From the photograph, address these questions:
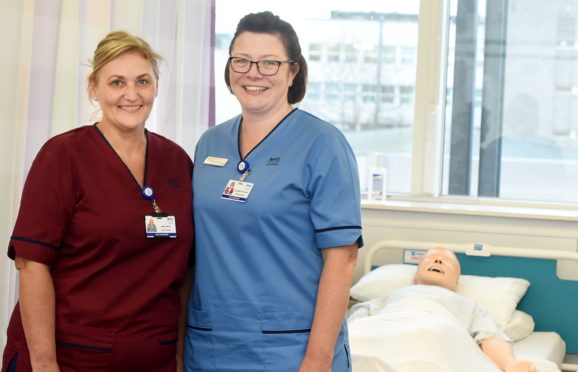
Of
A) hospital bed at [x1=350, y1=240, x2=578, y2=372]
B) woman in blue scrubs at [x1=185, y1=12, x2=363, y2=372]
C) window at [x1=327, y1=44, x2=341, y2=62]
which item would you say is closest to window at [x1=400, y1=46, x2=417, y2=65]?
window at [x1=327, y1=44, x2=341, y2=62]

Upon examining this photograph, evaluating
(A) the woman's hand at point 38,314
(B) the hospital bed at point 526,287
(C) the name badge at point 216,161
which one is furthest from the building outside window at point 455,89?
(A) the woman's hand at point 38,314

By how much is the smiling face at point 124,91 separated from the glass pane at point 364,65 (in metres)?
2.14

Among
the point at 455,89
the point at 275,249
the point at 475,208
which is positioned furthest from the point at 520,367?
the point at 455,89

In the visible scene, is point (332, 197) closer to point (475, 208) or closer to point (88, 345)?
point (88, 345)

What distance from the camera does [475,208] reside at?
363 cm

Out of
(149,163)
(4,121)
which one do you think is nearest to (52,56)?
(4,121)

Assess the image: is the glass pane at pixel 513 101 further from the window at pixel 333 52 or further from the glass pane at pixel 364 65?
the window at pixel 333 52

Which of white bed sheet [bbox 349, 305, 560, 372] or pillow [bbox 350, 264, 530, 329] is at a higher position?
pillow [bbox 350, 264, 530, 329]

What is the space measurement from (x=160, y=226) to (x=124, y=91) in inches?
14.0

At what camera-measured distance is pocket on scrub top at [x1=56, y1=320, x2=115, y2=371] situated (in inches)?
71.3

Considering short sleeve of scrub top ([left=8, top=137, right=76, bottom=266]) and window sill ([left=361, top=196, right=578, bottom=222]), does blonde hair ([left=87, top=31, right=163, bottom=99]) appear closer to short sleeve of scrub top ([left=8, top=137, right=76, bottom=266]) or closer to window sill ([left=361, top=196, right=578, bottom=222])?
short sleeve of scrub top ([left=8, top=137, right=76, bottom=266])

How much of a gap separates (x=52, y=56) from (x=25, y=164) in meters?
0.44

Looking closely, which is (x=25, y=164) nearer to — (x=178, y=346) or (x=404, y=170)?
(x=178, y=346)

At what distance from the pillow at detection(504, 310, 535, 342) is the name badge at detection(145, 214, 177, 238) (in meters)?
1.78
